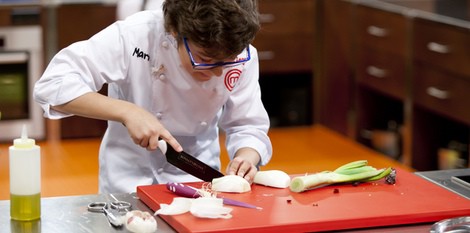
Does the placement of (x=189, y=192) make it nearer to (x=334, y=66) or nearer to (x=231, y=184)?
(x=231, y=184)

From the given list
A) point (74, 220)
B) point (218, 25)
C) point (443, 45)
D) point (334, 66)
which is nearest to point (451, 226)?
point (218, 25)

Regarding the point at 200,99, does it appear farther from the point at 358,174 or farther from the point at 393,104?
the point at 393,104

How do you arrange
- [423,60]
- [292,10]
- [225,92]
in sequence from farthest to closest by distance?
[292,10] < [423,60] < [225,92]

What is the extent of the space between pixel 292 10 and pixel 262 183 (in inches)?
146

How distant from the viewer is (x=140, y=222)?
1864mm

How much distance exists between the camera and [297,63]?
5941 mm

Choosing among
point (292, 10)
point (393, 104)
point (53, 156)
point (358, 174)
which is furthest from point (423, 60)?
point (358, 174)

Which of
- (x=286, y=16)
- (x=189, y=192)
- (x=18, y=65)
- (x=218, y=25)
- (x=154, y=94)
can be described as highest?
(x=218, y=25)

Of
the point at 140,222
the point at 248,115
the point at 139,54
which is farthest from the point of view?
the point at 248,115

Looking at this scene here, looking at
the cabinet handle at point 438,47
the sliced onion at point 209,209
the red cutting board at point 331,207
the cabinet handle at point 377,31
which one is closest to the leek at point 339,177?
the red cutting board at point 331,207

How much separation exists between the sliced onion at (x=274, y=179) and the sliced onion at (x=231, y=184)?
0.06m

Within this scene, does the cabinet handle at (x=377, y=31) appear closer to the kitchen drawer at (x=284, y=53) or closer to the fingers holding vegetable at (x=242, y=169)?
the kitchen drawer at (x=284, y=53)

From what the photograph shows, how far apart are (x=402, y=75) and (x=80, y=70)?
9.72ft

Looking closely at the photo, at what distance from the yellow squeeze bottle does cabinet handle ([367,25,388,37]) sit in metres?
3.46
